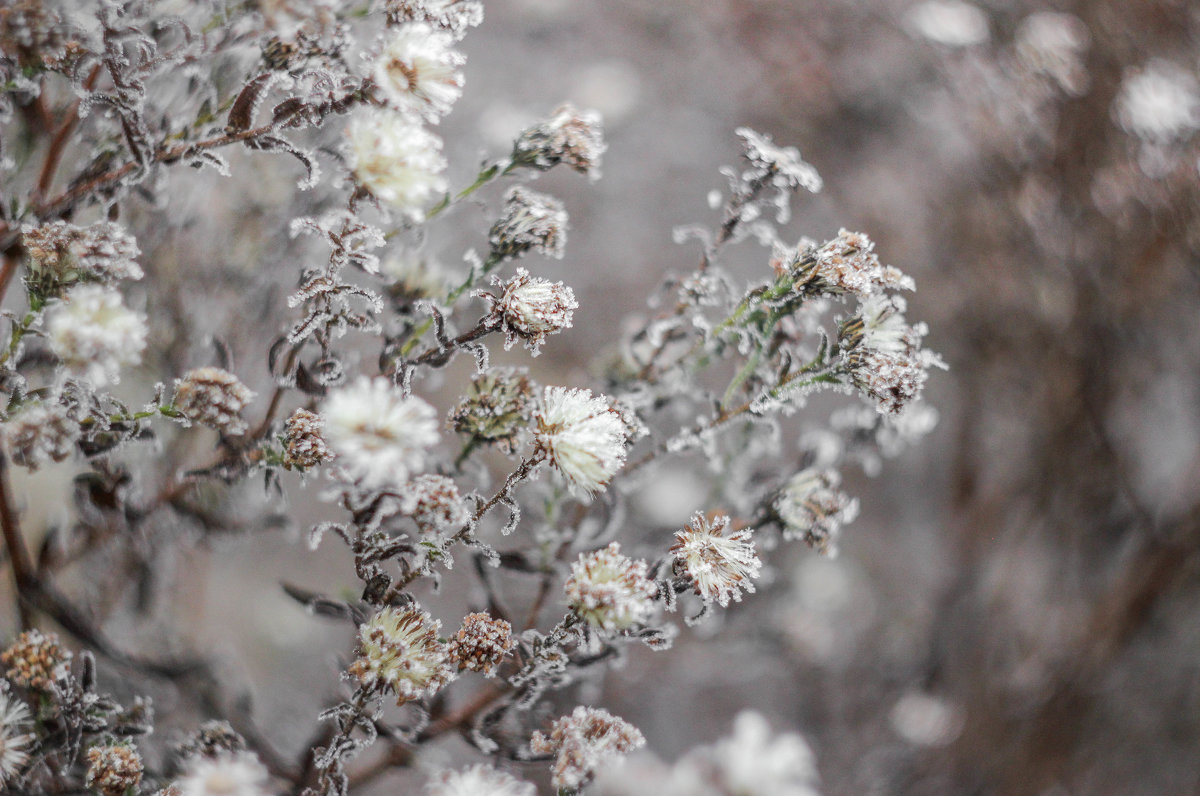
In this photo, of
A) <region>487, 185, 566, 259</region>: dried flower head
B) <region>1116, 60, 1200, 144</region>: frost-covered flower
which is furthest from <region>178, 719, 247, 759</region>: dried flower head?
<region>1116, 60, 1200, 144</region>: frost-covered flower

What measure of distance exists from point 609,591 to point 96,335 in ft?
0.64

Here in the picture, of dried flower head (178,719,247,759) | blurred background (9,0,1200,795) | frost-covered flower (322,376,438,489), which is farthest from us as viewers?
blurred background (9,0,1200,795)

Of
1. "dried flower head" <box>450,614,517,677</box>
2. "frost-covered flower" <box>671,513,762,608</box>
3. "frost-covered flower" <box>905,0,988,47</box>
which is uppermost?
"frost-covered flower" <box>905,0,988,47</box>

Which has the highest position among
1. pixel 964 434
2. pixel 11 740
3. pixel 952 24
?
pixel 952 24

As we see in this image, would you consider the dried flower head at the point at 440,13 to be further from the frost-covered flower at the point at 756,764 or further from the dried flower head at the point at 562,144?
the frost-covered flower at the point at 756,764

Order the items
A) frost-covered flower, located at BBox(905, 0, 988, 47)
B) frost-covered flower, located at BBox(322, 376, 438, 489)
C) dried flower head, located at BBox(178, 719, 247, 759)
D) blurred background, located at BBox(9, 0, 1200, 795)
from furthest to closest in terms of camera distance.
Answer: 1. frost-covered flower, located at BBox(905, 0, 988, 47)
2. blurred background, located at BBox(9, 0, 1200, 795)
3. dried flower head, located at BBox(178, 719, 247, 759)
4. frost-covered flower, located at BBox(322, 376, 438, 489)

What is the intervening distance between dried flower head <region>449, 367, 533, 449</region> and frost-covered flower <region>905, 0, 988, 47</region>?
2.55 feet

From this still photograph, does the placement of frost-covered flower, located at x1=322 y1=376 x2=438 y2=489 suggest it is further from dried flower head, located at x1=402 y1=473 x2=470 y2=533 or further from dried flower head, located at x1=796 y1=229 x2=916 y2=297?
dried flower head, located at x1=796 y1=229 x2=916 y2=297

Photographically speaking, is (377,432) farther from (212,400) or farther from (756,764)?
(756,764)

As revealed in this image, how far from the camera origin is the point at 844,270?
0.30 m

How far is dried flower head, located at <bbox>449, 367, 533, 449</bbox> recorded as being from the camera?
336 mm

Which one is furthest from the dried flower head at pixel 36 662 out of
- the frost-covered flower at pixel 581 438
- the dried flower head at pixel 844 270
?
the dried flower head at pixel 844 270

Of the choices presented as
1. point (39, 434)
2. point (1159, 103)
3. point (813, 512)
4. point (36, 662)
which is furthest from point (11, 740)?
point (1159, 103)

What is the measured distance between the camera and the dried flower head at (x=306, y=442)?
0.93 ft
